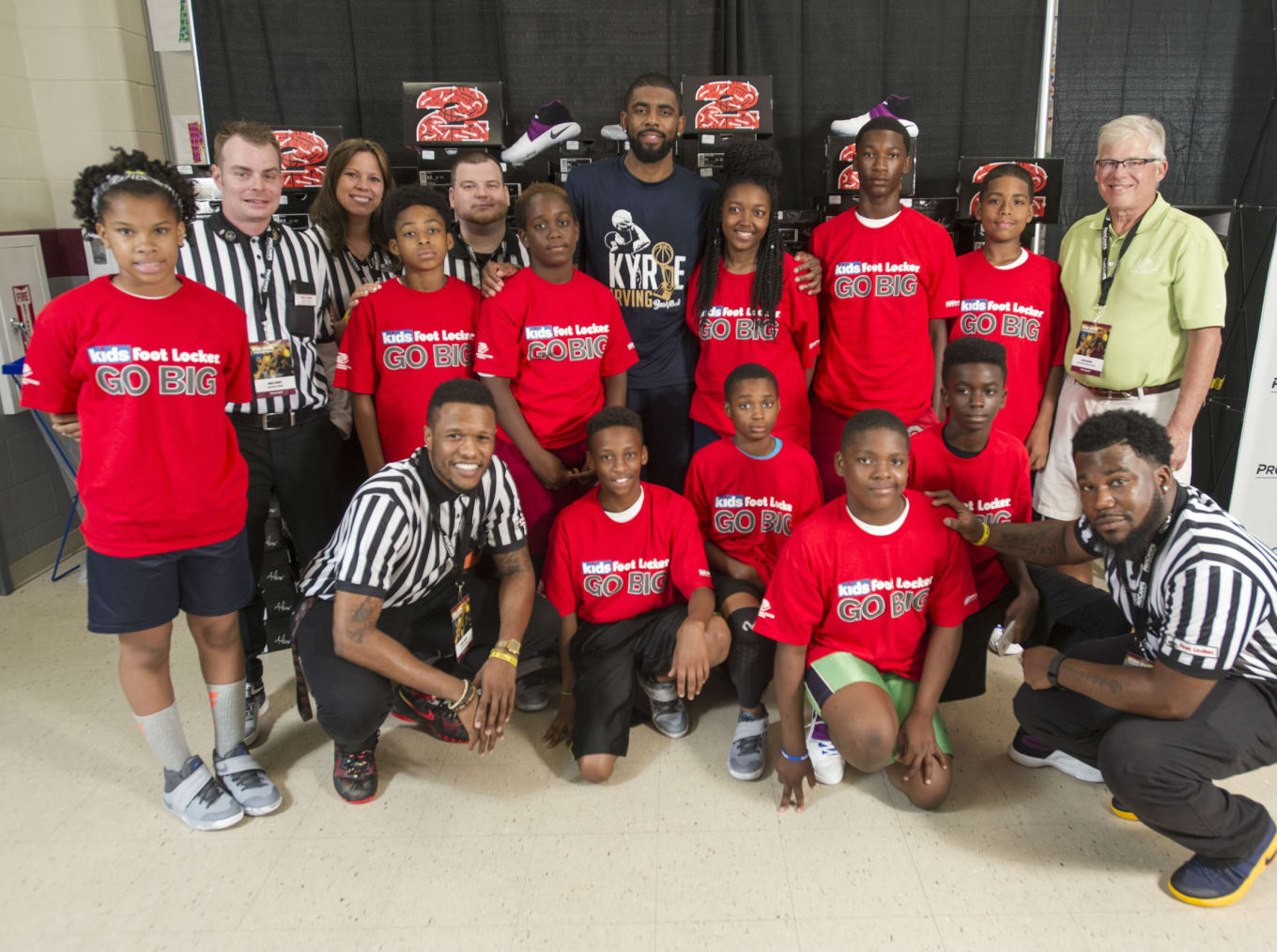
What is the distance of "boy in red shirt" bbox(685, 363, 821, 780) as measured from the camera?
2.33 m

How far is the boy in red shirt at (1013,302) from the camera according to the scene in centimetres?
289

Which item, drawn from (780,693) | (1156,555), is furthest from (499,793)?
(1156,555)

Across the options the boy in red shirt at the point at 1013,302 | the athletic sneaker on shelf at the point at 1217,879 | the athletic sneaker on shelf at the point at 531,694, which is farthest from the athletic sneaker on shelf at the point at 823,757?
the boy in red shirt at the point at 1013,302

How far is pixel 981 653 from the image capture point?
92.5 inches

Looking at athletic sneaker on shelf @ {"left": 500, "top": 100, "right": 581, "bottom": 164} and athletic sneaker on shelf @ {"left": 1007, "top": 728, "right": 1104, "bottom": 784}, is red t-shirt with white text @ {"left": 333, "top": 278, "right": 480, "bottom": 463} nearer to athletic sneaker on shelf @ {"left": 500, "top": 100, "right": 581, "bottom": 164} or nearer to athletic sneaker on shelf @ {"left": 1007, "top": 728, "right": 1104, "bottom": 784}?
athletic sneaker on shelf @ {"left": 500, "top": 100, "right": 581, "bottom": 164}

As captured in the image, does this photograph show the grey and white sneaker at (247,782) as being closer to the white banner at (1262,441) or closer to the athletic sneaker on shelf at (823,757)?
the athletic sneaker on shelf at (823,757)

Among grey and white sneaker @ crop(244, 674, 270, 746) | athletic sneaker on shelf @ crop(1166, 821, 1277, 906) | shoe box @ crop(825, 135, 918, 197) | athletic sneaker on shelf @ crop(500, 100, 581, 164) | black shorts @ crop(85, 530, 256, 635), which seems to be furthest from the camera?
shoe box @ crop(825, 135, 918, 197)

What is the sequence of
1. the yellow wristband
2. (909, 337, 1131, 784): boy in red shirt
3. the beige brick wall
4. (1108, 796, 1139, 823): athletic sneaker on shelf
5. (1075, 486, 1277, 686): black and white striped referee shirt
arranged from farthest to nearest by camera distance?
1. the beige brick wall
2. (909, 337, 1131, 784): boy in red shirt
3. the yellow wristband
4. (1108, 796, 1139, 823): athletic sneaker on shelf
5. (1075, 486, 1277, 686): black and white striped referee shirt

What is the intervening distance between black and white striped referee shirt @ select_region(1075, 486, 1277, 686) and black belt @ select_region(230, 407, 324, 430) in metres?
2.21

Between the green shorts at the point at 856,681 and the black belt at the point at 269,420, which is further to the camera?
the black belt at the point at 269,420

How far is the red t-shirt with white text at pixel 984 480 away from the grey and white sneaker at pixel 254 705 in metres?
2.04

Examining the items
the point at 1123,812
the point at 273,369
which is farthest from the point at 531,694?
the point at 1123,812

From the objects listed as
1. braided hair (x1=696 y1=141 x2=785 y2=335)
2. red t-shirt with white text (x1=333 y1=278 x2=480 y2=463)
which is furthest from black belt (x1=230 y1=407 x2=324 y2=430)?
braided hair (x1=696 y1=141 x2=785 y2=335)

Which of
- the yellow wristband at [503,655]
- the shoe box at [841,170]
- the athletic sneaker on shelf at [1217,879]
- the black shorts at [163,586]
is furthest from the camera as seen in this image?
the shoe box at [841,170]
